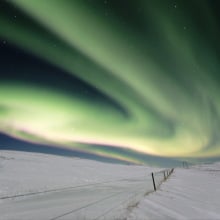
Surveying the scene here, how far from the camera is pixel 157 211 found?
7.84 m

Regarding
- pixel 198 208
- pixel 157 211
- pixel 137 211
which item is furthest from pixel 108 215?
pixel 198 208

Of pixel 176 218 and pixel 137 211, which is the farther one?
pixel 137 211

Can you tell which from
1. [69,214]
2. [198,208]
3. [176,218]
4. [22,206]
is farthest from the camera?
[22,206]

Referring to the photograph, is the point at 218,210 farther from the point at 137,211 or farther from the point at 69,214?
the point at 69,214

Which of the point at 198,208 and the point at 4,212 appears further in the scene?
the point at 198,208

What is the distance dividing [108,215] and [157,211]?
1.61 metres

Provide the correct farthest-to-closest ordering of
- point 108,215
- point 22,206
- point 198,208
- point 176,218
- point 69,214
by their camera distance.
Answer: point 22,206 → point 198,208 → point 69,214 → point 108,215 → point 176,218

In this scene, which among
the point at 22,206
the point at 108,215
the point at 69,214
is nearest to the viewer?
the point at 108,215

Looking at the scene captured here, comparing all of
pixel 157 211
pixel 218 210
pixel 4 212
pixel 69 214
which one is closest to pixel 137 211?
pixel 157 211

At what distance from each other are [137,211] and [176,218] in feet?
4.17

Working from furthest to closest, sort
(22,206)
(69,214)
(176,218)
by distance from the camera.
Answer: (22,206), (69,214), (176,218)

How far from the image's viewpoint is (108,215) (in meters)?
7.46

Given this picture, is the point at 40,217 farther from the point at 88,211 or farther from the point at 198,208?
the point at 198,208

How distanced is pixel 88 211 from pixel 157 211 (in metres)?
2.31
